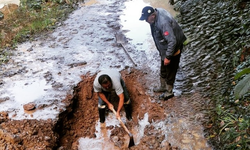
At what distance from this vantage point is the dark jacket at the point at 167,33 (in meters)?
3.89

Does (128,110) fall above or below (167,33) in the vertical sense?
below

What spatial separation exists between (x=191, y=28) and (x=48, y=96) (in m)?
4.74

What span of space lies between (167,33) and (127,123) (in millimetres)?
1990

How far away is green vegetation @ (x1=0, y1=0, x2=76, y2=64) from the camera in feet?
27.1

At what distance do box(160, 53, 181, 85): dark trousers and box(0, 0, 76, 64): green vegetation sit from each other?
4.94 m

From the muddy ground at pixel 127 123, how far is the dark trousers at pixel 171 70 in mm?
499

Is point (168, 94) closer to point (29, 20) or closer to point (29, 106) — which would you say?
point (29, 106)

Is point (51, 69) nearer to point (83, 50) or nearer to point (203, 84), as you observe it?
point (83, 50)

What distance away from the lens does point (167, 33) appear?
12.8 ft

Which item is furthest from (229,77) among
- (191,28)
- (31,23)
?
(31,23)

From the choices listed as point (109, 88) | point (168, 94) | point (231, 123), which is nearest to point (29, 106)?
point (109, 88)

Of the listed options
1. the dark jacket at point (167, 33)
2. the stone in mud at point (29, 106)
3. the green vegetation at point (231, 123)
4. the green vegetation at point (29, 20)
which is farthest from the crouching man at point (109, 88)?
the green vegetation at point (29, 20)

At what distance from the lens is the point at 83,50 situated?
726 centimetres

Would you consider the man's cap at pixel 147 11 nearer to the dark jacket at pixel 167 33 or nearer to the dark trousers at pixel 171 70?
the dark jacket at pixel 167 33
